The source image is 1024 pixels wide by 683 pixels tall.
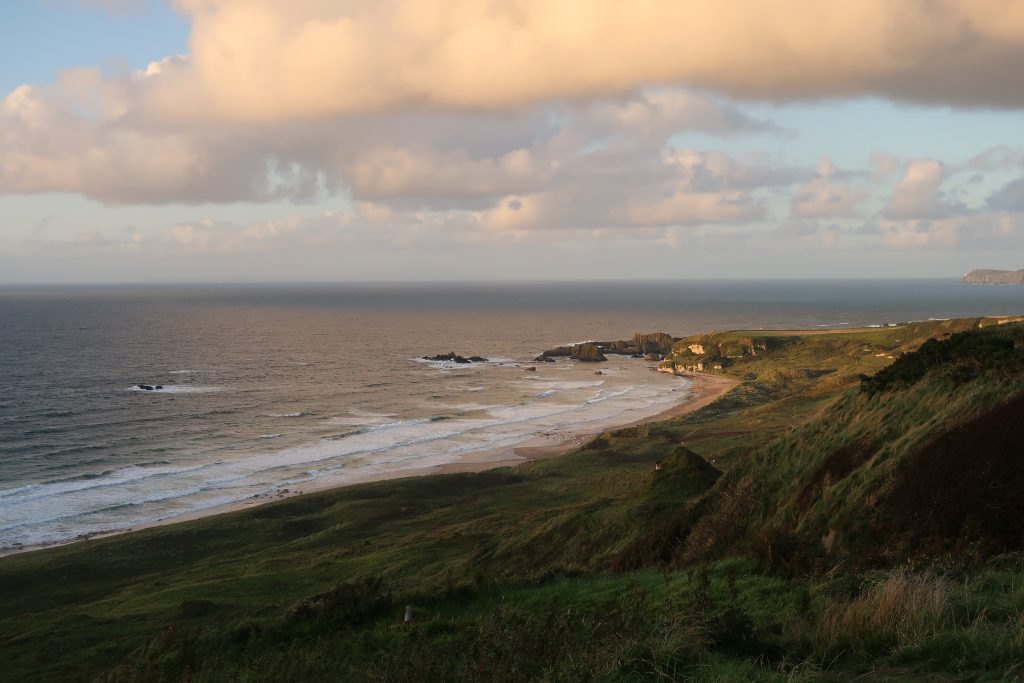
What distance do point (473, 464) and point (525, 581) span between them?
52.4 m

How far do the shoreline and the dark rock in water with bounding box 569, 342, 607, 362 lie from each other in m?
43.1

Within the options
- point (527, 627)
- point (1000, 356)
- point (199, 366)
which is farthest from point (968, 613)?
point (199, 366)

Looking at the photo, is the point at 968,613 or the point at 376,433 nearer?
the point at 968,613

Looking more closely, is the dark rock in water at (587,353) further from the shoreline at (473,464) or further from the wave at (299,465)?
the wave at (299,465)

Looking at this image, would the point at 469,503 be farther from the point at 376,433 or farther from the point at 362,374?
the point at 362,374

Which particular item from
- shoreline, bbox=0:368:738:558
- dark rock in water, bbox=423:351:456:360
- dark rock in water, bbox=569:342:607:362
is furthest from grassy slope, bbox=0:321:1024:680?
dark rock in water, bbox=423:351:456:360

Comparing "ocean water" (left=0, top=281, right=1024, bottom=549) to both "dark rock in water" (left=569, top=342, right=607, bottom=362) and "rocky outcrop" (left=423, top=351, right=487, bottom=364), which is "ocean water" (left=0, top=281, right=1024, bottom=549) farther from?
"rocky outcrop" (left=423, top=351, right=487, bottom=364)

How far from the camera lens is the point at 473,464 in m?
71.0

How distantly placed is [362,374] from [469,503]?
84.9 meters

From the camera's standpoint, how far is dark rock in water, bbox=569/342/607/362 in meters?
153

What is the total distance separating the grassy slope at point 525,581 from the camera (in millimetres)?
10117

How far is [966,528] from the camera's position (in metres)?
15.7

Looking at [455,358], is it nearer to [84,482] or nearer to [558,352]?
[558,352]

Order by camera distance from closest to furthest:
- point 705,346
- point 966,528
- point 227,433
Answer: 1. point 966,528
2. point 227,433
3. point 705,346
